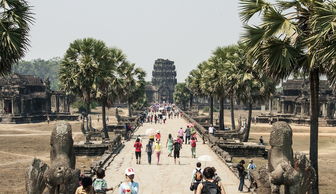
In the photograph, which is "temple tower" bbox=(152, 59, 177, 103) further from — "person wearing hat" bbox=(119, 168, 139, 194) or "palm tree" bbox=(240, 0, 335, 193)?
"person wearing hat" bbox=(119, 168, 139, 194)

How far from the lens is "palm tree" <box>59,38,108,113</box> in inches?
1407

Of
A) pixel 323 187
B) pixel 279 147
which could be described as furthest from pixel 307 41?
pixel 323 187

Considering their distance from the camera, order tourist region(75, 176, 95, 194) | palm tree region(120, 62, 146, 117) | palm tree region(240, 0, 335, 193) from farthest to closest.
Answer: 1. palm tree region(120, 62, 146, 117)
2. palm tree region(240, 0, 335, 193)
3. tourist region(75, 176, 95, 194)

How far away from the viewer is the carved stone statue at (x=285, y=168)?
9.52 metres

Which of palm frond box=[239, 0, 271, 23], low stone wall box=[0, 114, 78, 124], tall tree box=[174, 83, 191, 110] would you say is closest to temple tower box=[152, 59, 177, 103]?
tall tree box=[174, 83, 191, 110]

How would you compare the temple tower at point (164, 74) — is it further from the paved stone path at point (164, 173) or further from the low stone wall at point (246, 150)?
the paved stone path at point (164, 173)

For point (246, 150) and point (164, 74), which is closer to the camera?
point (246, 150)

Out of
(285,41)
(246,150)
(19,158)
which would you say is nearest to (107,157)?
(19,158)

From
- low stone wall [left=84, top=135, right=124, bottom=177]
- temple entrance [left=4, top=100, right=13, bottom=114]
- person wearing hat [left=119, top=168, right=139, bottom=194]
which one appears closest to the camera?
person wearing hat [left=119, top=168, right=139, bottom=194]

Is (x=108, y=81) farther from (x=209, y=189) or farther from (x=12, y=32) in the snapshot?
(x=209, y=189)

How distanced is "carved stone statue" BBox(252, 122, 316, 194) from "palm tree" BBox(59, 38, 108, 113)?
26562mm

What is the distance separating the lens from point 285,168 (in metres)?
9.54

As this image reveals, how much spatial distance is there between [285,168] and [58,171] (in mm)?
4854

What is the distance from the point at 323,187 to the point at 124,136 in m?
19.5
